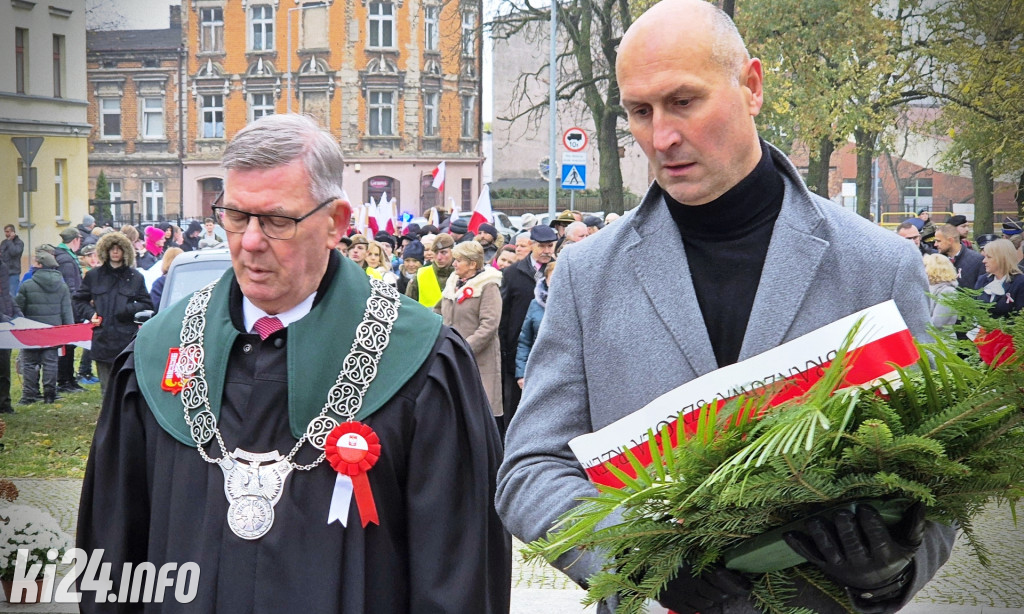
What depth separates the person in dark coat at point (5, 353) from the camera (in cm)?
1227

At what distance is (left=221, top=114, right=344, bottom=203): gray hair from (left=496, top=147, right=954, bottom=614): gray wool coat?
3.04ft

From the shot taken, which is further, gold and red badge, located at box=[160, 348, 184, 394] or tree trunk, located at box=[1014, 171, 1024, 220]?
tree trunk, located at box=[1014, 171, 1024, 220]

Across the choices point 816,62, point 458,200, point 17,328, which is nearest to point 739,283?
point 17,328

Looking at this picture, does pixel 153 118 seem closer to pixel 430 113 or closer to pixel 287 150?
pixel 430 113

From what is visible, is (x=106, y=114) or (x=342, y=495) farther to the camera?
(x=106, y=114)

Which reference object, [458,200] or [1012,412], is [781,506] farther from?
[458,200]

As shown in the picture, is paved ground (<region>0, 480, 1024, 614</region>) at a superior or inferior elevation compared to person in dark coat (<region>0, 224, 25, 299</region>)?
inferior

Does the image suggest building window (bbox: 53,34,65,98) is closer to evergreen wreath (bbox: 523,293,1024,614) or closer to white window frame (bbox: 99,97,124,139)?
evergreen wreath (bbox: 523,293,1024,614)

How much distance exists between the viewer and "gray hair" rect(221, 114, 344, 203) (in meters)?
3.00

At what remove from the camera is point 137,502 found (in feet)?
10.3

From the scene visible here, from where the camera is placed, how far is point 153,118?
46.8 meters

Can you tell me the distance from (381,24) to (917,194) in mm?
25582

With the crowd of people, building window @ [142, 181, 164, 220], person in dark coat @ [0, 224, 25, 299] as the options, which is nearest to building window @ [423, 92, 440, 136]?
building window @ [142, 181, 164, 220]

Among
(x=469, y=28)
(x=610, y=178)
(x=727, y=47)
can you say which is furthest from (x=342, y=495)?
(x=469, y=28)
